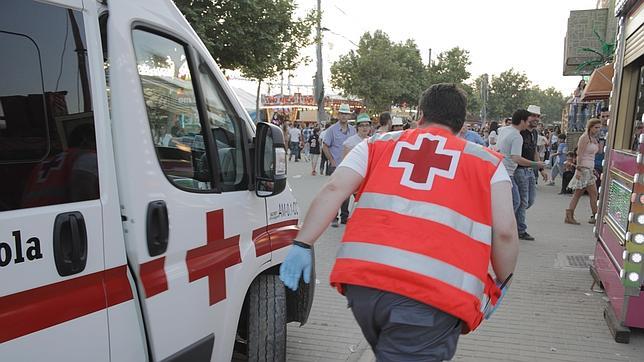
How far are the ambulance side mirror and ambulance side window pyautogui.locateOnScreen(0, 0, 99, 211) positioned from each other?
0.96 meters

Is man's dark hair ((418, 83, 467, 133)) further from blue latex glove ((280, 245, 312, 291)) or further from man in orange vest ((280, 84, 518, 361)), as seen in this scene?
blue latex glove ((280, 245, 312, 291))

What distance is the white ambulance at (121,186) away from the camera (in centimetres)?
166

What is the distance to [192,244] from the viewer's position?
2.32 metres

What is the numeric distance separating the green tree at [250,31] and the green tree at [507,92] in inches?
2186

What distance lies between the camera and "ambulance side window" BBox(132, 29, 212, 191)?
2.21 m

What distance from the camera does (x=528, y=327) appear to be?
4.38 m

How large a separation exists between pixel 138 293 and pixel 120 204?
358mm

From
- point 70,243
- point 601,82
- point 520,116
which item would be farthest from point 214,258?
point 601,82

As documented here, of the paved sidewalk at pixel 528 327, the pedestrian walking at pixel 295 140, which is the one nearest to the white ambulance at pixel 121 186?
the paved sidewalk at pixel 528 327

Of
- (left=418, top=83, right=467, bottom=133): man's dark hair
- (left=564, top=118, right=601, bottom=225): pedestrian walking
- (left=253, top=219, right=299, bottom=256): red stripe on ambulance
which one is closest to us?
(left=418, top=83, right=467, bottom=133): man's dark hair

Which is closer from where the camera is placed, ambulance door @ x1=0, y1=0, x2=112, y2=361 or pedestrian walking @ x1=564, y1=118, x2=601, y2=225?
ambulance door @ x1=0, y1=0, x2=112, y2=361

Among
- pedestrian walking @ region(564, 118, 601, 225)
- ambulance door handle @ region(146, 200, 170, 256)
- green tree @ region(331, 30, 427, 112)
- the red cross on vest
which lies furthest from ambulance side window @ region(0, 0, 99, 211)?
green tree @ region(331, 30, 427, 112)

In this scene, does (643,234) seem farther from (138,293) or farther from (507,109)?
(507,109)

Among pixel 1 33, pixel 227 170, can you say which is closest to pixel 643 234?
pixel 227 170
